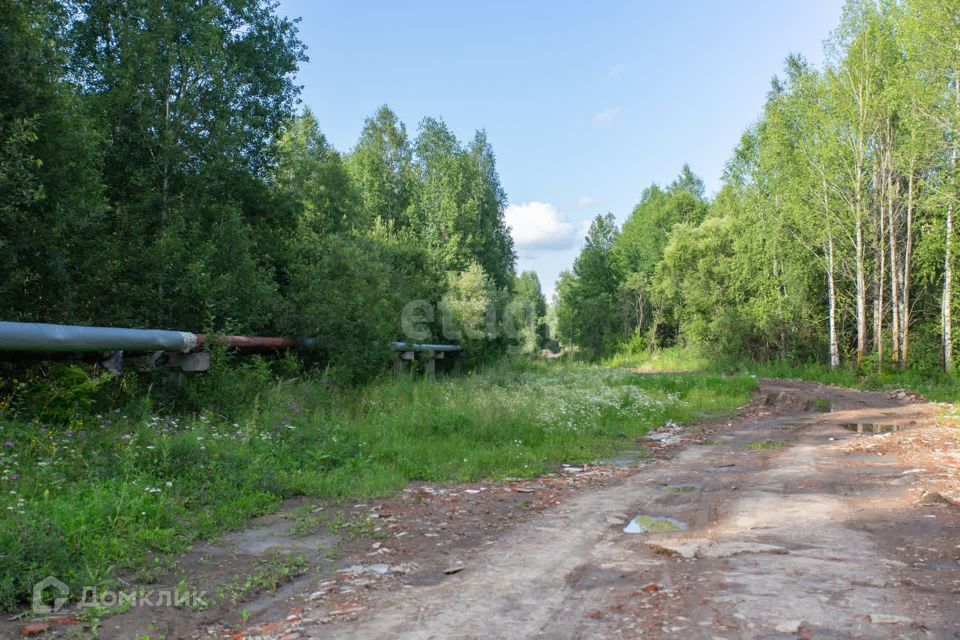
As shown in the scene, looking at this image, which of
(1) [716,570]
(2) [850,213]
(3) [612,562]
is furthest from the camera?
(2) [850,213]

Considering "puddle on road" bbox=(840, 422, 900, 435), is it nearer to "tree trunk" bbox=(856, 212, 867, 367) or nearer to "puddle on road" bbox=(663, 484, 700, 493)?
"puddle on road" bbox=(663, 484, 700, 493)

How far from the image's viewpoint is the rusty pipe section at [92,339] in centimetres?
770

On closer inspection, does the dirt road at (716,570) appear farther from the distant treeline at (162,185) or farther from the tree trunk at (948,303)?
the tree trunk at (948,303)

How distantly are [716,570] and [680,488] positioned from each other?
3506mm

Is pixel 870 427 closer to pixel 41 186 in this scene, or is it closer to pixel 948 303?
pixel 948 303

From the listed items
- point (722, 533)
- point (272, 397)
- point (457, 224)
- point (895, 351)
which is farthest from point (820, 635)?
point (457, 224)

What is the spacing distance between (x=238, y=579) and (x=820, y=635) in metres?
3.84

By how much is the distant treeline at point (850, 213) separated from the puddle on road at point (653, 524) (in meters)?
18.7

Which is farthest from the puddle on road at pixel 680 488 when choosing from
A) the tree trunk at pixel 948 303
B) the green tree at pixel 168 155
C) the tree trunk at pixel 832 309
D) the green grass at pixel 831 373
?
the tree trunk at pixel 832 309

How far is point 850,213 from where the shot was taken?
27078mm

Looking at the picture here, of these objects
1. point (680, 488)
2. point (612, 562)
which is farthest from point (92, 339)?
point (680, 488)

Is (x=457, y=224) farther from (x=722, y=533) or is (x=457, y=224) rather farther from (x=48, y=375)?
(x=722, y=533)

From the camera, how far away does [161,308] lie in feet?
39.6

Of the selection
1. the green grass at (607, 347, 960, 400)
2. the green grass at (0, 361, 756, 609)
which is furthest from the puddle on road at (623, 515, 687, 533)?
the green grass at (607, 347, 960, 400)
